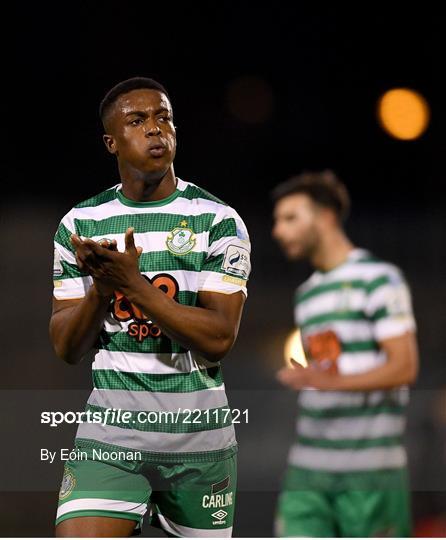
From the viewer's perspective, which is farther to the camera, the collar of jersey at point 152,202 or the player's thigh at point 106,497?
the collar of jersey at point 152,202

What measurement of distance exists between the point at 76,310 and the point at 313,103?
945 millimetres

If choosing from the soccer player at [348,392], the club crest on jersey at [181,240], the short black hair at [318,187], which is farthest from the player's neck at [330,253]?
the club crest on jersey at [181,240]

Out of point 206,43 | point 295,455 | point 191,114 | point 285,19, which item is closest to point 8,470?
point 295,455

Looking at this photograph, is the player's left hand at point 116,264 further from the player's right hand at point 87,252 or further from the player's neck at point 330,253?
the player's neck at point 330,253

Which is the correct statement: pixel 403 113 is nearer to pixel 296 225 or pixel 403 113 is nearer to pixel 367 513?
pixel 296 225

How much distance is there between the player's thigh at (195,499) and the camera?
1974 millimetres

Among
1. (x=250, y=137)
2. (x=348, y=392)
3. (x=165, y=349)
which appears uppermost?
(x=250, y=137)

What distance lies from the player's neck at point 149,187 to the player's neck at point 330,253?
16.0 inches

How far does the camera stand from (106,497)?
1.91 meters

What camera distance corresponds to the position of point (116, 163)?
2244 mm

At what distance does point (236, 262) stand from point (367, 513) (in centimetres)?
65

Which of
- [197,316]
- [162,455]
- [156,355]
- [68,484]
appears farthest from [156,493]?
[197,316]

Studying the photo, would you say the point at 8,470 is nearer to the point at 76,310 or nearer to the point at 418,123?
the point at 76,310

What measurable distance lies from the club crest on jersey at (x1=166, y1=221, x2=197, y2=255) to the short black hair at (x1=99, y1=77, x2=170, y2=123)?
37cm
